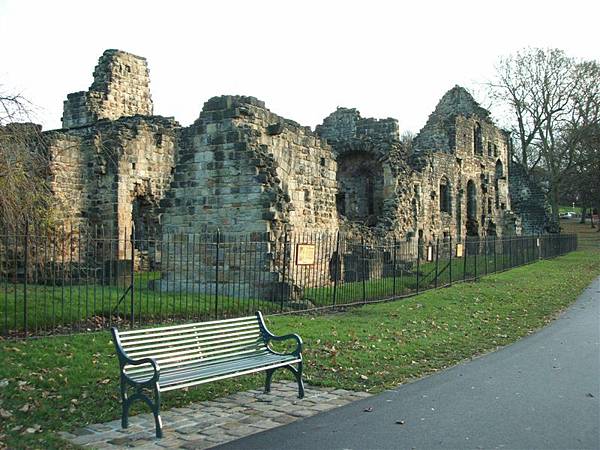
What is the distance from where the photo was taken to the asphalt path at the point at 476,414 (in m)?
6.00

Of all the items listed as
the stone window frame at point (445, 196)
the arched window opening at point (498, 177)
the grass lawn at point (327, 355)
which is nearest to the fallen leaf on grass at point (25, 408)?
the grass lawn at point (327, 355)

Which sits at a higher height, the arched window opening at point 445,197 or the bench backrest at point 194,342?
the arched window opening at point 445,197

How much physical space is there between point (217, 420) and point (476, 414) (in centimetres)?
277

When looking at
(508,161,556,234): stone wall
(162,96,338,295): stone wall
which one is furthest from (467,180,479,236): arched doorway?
(162,96,338,295): stone wall

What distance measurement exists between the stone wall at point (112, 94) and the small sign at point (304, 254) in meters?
16.9

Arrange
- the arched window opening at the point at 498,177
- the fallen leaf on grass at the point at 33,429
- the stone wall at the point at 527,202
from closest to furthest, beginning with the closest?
the fallen leaf on grass at the point at 33,429, the arched window opening at the point at 498,177, the stone wall at the point at 527,202

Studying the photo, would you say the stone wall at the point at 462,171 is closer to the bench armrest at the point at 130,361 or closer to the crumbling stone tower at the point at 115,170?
the crumbling stone tower at the point at 115,170

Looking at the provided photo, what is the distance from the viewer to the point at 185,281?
16.8m

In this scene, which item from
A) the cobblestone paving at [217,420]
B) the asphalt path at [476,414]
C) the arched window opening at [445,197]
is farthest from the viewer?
the arched window opening at [445,197]

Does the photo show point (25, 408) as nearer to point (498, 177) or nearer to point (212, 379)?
point (212, 379)

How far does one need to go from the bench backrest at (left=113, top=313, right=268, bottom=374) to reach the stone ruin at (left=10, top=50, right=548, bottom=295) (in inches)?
239

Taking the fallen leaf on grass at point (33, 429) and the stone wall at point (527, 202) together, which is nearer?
the fallen leaf on grass at point (33, 429)

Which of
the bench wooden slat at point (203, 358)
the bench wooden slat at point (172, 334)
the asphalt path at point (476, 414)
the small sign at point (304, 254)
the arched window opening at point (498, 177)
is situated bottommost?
the asphalt path at point (476, 414)

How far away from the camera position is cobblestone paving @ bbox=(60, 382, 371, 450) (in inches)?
241
